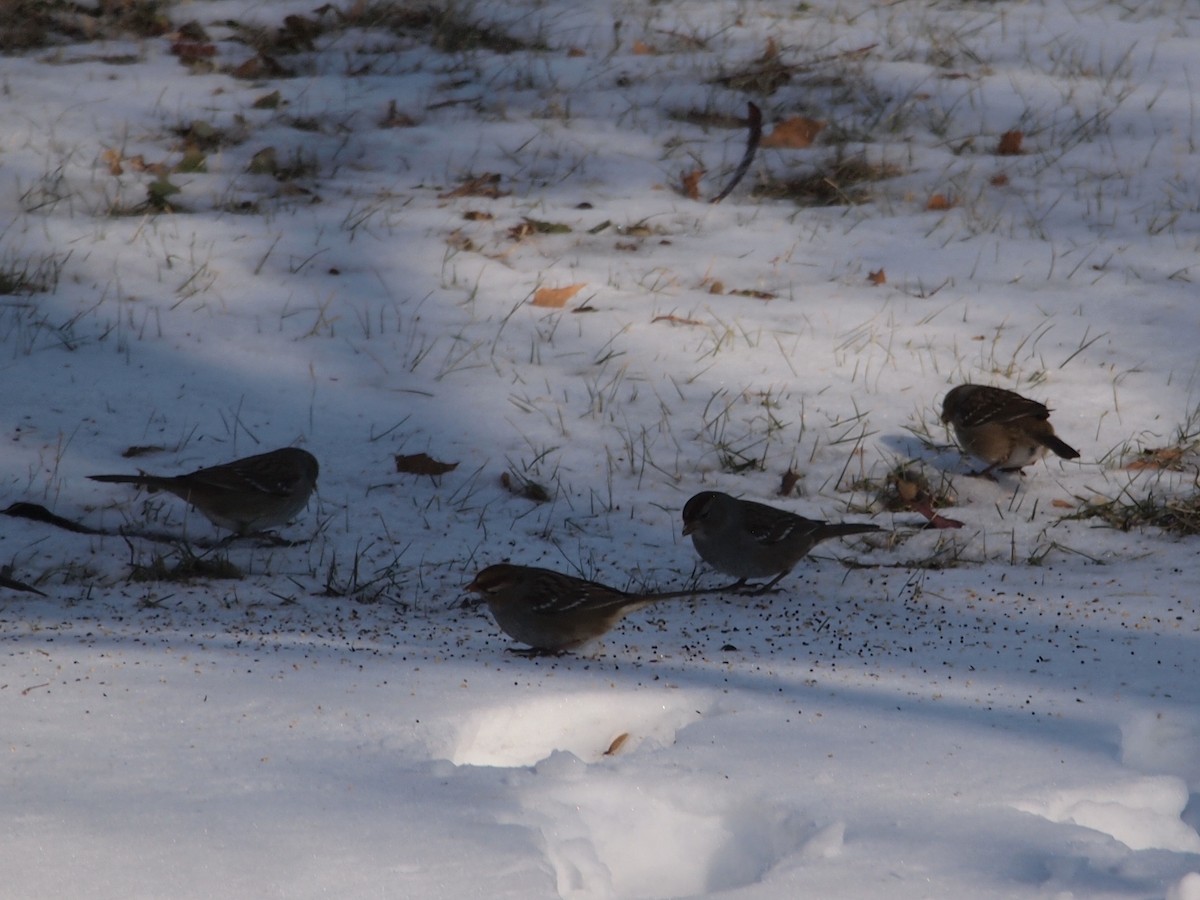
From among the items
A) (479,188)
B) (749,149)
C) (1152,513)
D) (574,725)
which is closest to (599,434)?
(1152,513)

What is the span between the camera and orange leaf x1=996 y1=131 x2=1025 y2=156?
9812 millimetres

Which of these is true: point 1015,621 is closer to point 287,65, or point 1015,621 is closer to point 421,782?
point 421,782

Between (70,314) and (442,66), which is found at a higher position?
(442,66)

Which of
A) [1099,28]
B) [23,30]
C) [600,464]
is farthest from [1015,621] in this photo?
[23,30]

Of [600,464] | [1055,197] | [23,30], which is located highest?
Result: [23,30]

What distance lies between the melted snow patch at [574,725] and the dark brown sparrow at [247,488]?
2.19 meters

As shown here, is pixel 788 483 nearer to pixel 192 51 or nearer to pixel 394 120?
pixel 394 120

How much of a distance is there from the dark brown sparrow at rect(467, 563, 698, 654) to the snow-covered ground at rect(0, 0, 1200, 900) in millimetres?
153

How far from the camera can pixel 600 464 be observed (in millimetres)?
6426

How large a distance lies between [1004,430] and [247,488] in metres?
3.29

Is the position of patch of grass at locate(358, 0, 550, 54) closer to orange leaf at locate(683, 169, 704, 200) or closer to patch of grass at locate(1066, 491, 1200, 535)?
orange leaf at locate(683, 169, 704, 200)

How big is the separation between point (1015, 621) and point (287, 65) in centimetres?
837

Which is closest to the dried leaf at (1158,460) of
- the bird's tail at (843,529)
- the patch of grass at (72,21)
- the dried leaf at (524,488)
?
the bird's tail at (843,529)

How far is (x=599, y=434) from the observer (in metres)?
6.69
